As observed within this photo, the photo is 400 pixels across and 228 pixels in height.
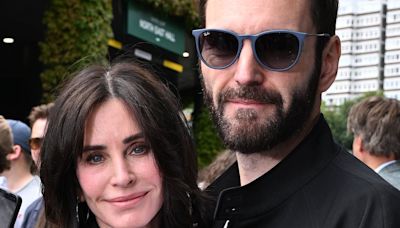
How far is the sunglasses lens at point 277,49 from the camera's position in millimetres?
1527

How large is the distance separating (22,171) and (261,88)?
3.24 metres

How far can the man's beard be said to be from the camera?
4.82ft

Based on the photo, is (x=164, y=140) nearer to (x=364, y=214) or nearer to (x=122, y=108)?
(x=122, y=108)

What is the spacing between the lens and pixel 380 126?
3740mm

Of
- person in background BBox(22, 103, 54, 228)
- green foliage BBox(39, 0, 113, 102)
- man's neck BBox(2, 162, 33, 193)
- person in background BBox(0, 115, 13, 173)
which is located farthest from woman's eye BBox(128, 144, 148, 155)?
green foliage BBox(39, 0, 113, 102)

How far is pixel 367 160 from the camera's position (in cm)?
382

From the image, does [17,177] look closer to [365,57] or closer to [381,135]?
[381,135]

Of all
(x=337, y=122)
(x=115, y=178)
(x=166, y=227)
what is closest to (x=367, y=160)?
(x=166, y=227)

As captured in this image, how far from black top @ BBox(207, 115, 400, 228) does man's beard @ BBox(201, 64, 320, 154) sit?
8cm

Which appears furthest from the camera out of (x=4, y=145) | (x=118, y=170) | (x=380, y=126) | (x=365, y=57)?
(x=365, y=57)

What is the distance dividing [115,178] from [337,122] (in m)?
35.2

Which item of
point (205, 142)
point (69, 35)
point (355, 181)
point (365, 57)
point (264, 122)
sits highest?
point (264, 122)

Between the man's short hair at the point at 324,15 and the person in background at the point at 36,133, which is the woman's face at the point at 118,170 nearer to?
the man's short hair at the point at 324,15

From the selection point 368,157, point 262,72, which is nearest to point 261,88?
point 262,72
